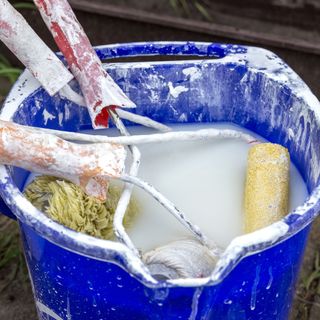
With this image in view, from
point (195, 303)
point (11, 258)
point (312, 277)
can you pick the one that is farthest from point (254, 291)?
point (11, 258)

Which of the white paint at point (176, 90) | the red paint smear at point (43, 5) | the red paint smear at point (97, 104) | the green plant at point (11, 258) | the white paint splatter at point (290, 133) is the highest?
the red paint smear at point (43, 5)

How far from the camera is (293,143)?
1.48 metres

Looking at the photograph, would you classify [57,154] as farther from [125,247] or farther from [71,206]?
[125,247]

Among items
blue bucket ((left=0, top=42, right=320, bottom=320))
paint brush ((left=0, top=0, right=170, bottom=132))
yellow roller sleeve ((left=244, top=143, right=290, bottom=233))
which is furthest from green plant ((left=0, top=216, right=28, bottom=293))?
yellow roller sleeve ((left=244, top=143, right=290, bottom=233))

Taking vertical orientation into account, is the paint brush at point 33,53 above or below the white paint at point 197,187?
above

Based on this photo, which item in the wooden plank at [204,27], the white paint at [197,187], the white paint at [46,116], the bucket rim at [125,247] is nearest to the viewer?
the bucket rim at [125,247]

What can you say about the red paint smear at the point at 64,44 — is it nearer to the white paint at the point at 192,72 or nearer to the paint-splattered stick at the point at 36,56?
the paint-splattered stick at the point at 36,56

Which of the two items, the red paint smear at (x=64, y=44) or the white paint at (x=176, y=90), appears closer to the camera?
the red paint smear at (x=64, y=44)

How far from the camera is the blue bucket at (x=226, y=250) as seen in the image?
1099mm

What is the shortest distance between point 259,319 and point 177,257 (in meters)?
0.18

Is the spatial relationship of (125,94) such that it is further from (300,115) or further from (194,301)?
(194,301)

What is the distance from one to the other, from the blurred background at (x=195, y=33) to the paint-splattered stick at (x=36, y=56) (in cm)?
76

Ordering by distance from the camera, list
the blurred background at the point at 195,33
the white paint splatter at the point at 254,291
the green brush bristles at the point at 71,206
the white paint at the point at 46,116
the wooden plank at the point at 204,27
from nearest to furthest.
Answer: the white paint splatter at the point at 254,291 < the green brush bristles at the point at 71,206 < the white paint at the point at 46,116 < the blurred background at the point at 195,33 < the wooden plank at the point at 204,27

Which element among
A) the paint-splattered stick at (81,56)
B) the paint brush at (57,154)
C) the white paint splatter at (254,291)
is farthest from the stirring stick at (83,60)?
the white paint splatter at (254,291)
